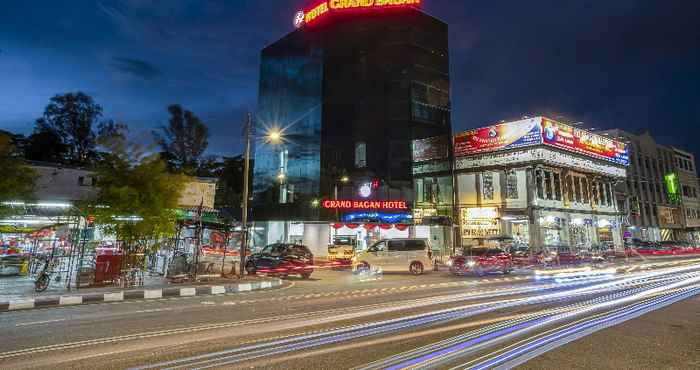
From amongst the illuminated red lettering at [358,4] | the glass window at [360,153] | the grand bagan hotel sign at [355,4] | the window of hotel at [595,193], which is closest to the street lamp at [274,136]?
the glass window at [360,153]

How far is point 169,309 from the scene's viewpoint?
35.2ft

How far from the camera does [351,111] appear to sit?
149 ft

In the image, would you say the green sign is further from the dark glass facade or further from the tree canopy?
the tree canopy

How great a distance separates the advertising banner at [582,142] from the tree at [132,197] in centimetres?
3856

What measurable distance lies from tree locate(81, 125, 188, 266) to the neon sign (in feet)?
70.3

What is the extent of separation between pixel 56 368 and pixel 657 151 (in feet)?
286

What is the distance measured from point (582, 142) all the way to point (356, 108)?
28.8 meters

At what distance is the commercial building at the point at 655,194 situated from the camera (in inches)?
2411

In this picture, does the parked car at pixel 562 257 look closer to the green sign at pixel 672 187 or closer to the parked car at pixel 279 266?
the parked car at pixel 279 266

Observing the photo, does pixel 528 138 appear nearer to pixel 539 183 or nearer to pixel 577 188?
pixel 539 183

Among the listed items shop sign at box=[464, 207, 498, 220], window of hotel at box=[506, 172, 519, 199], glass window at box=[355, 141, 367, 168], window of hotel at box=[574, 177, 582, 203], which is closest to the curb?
glass window at box=[355, 141, 367, 168]

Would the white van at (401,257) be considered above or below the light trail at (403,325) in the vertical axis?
above

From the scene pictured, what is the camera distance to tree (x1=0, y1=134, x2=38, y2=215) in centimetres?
1841

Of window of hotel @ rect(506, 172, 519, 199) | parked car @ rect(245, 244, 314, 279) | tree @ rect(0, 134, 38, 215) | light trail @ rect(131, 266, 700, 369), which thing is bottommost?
light trail @ rect(131, 266, 700, 369)
